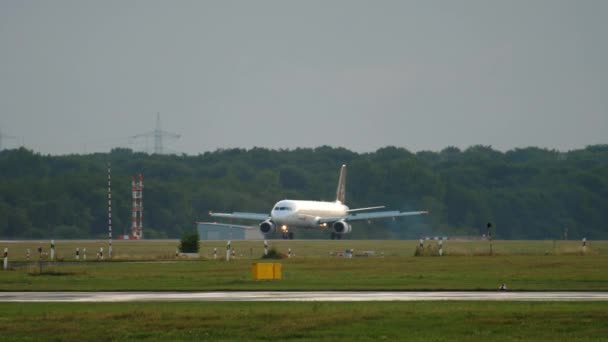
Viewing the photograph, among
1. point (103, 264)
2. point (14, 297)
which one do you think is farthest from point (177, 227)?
point (14, 297)

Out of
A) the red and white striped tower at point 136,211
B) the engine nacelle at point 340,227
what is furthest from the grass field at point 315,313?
the engine nacelle at point 340,227

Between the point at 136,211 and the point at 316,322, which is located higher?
the point at 136,211

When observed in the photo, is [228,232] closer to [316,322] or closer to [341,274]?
[341,274]

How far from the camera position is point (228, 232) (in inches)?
4835

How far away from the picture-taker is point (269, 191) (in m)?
170

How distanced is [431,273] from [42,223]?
101 meters

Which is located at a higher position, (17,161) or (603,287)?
(17,161)

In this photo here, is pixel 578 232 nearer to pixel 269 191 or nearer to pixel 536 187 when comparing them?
pixel 536 187

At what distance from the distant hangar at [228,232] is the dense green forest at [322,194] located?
897cm

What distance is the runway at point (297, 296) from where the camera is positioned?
32.1 m

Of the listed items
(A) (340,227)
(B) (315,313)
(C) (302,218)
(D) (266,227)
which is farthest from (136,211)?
(B) (315,313)

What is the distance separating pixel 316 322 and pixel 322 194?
15342cm

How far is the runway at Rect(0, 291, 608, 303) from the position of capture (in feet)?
105

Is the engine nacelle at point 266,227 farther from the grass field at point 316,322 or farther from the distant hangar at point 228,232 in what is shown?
the grass field at point 316,322
